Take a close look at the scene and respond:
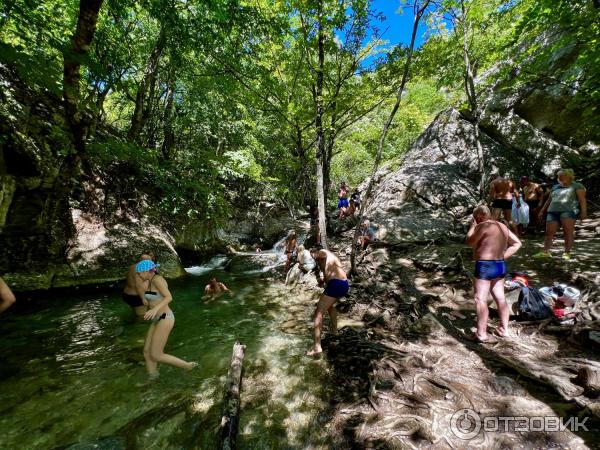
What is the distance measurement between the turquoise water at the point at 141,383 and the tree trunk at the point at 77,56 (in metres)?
4.84

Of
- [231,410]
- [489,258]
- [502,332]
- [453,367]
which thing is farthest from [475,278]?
[231,410]

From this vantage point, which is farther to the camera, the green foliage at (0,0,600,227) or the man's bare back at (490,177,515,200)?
the man's bare back at (490,177,515,200)

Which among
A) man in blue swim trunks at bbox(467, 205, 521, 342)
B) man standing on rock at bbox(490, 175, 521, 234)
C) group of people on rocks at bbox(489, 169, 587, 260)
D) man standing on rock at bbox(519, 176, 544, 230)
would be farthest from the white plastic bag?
man in blue swim trunks at bbox(467, 205, 521, 342)

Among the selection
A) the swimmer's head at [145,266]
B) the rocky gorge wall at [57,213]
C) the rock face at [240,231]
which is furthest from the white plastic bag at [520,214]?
the rocky gorge wall at [57,213]

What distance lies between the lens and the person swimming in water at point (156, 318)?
13.8 ft

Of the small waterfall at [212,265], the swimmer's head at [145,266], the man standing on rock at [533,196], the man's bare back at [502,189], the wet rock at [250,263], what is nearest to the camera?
the swimmer's head at [145,266]

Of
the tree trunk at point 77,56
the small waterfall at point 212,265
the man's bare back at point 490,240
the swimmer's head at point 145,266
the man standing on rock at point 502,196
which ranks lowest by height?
the small waterfall at point 212,265

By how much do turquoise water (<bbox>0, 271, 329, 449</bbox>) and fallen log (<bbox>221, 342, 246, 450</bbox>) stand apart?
1.11 feet

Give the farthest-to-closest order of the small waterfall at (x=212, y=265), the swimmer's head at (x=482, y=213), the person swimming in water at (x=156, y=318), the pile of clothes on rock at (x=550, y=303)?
the small waterfall at (x=212, y=265) → the pile of clothes on rock at (x=550, y=303) → the swimmer's head at (x=482, y=213) → the person swimming in water at (x=156, y=318)

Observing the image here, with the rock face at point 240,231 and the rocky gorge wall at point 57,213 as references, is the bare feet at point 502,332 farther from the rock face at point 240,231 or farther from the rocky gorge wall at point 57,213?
the rock face at point 240,231

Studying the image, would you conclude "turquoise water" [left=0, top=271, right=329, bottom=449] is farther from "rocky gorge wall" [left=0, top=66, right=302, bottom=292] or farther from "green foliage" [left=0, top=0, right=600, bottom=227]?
"green foliage" [left=0, top=0, right=600, bottom=227]

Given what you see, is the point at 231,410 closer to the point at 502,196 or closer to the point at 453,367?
the point at 453,367

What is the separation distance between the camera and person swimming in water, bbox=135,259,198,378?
13.8 feet

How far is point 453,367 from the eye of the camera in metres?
3.93
